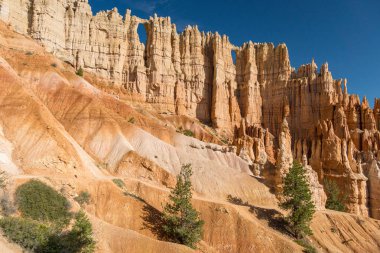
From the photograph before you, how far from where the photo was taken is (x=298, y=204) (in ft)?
129

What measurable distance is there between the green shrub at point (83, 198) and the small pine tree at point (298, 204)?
2066 cm

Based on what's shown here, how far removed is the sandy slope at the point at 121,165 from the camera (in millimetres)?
32125

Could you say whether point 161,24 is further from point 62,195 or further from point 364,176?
point 62,195

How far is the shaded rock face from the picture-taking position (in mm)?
63219

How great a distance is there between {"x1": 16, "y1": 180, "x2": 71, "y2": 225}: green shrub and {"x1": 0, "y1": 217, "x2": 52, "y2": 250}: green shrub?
3307 mm

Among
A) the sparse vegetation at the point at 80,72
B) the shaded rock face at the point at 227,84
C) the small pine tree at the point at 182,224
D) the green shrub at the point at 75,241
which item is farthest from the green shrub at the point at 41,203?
the sparse vegetation at the point at 80,72

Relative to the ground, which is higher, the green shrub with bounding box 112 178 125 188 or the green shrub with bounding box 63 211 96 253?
the green shrub with bounding box 112 178 125 188

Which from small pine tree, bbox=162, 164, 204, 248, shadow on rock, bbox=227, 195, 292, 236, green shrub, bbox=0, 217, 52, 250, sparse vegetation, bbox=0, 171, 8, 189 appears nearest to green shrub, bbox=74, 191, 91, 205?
sparse vegetation, bbox=0, 171, 8, 189

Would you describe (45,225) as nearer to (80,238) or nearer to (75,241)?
(75,241)

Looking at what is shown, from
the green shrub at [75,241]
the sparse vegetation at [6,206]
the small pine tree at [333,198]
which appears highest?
the sparse vegetation at [6,206]

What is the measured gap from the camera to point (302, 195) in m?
39.6

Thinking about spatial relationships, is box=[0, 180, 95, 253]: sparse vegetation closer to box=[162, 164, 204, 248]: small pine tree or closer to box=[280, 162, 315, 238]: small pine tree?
box=[162, 164, 204, 248]: small pine tree

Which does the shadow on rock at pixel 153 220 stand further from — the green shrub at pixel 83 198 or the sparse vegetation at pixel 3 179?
the sparse vegetation at pixel 3 179

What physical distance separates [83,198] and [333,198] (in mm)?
39175
